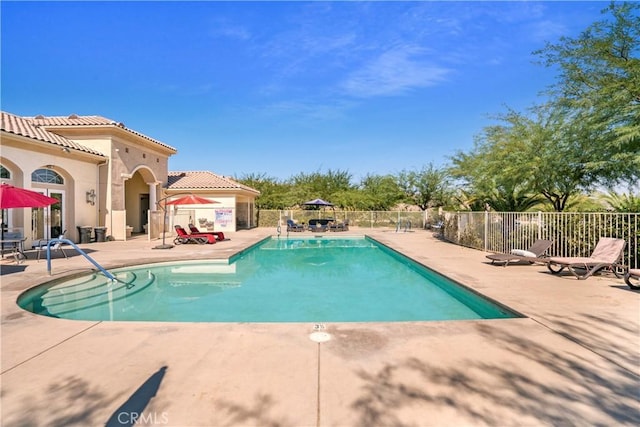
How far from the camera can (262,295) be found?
8344 mm

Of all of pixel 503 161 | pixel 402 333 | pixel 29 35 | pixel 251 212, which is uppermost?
pixel 29 35

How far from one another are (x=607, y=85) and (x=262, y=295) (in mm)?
11099

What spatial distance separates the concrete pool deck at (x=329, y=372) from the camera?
259 cm

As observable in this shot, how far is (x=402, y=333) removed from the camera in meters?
4.36

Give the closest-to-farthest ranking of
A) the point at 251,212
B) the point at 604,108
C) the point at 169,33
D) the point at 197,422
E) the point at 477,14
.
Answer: the point at 197,422, the point at 604,108, the point at 477,14, the point at 169,33, the point at 251,212

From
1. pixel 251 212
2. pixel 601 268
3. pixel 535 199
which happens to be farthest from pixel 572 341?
pixel 251 212

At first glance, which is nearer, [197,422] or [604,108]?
[197,422]

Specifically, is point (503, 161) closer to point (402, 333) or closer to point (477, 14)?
point (477, 14)

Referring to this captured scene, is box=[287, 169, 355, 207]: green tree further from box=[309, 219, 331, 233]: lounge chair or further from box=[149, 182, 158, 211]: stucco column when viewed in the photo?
box=[149, 182, 158, 211]: stucco column

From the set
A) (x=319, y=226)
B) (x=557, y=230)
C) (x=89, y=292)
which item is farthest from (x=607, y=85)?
(x=319, y=226)

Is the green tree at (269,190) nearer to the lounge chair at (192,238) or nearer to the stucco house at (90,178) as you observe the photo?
the stucco house at (90,178)

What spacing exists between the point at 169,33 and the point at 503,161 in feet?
49.4

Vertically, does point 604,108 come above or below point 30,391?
above

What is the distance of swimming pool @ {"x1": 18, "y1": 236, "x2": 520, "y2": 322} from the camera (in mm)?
6555
